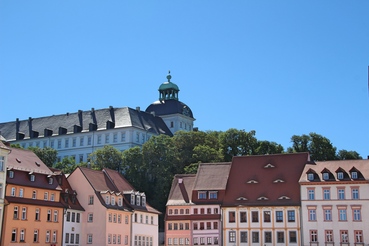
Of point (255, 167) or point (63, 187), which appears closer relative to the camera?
point (63, 187)

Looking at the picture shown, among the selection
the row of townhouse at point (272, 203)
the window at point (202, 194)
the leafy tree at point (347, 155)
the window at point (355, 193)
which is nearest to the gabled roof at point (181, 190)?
the row of townhouse at point (272, 203)

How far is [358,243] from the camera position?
80.1 meters

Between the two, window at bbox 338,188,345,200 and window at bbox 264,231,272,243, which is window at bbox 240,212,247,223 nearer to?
window at bbox 264,231,272,243

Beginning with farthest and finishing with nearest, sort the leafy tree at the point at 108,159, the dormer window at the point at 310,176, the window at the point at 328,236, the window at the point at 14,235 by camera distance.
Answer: the leafy tree at the point at 108,159, the dormer window at the point at 310,176, the window at the point at 328,236, the window at the point at 14,235

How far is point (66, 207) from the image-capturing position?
261 ft

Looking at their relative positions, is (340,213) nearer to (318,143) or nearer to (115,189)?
(115,189)

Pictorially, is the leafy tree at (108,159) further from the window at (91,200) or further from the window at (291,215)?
the window at (291,215)

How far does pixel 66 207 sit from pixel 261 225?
26703 millimetres

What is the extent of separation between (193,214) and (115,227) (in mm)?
13128

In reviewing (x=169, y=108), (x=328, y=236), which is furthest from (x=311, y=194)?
(x=169, y=108)

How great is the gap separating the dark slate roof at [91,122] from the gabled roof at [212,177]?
195 ft

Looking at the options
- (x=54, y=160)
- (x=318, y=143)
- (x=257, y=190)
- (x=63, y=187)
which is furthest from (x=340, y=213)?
(x=54, y=160)

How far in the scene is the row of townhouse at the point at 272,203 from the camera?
3233 inches

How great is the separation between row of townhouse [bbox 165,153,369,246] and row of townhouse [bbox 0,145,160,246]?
6.25 metres
